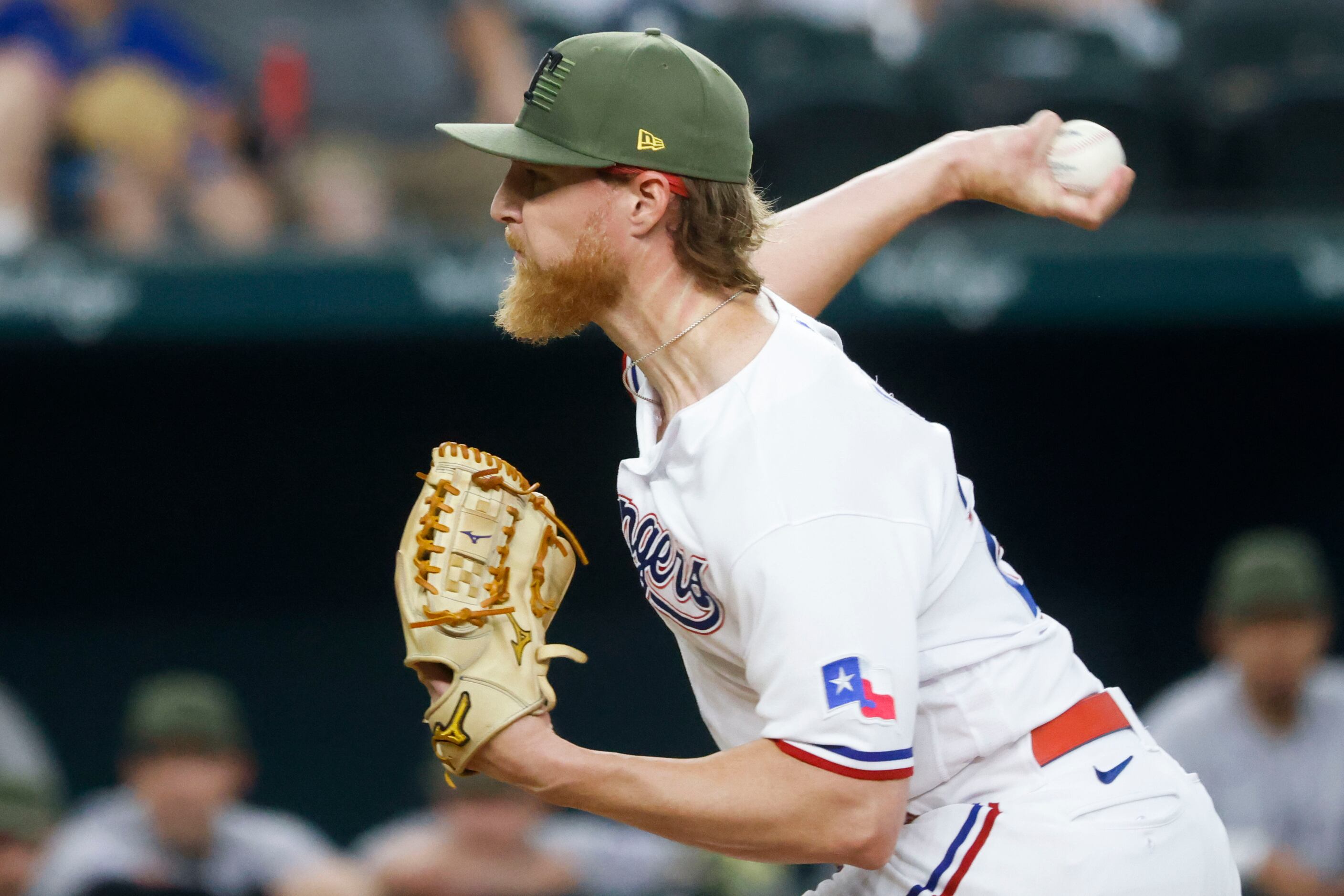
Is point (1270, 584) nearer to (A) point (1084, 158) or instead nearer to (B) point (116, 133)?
(A) point (1084, 158)

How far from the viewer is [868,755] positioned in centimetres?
172

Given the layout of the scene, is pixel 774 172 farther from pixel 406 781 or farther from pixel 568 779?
pixel 568 779

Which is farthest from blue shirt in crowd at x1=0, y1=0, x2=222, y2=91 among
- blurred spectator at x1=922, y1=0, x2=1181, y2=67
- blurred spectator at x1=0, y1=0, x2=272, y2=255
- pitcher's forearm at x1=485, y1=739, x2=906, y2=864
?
pitcher's forearm at x1=485, y1=739, x2=906, y2=864

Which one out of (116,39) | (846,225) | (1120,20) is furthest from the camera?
(1120,20)

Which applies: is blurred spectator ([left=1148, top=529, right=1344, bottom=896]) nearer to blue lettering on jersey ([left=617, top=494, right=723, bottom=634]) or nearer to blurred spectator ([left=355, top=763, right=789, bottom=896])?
blurred spectator ([left=355, top=763, right=789, bottom=896])

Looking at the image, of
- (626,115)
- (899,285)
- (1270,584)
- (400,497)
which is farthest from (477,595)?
(400,497)

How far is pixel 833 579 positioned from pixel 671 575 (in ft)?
0.83

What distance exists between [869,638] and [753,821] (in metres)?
0.22

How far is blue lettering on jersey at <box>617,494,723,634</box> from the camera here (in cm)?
188

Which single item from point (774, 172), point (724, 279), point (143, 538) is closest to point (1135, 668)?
point (774, 172)

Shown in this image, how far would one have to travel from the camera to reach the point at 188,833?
13.8ft

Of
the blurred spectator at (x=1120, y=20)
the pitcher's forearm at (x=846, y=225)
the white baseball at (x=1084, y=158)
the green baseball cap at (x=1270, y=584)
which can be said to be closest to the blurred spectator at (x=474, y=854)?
the green baseball cap at (x=1270, y=584)

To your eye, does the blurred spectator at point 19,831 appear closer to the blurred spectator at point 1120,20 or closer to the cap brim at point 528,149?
the cap brim at point 528,149

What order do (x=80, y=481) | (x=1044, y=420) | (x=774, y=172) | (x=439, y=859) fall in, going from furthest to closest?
(x=1044, y=420), (x=80, y=481), (x=774, y=172), (x=439, y=859)
